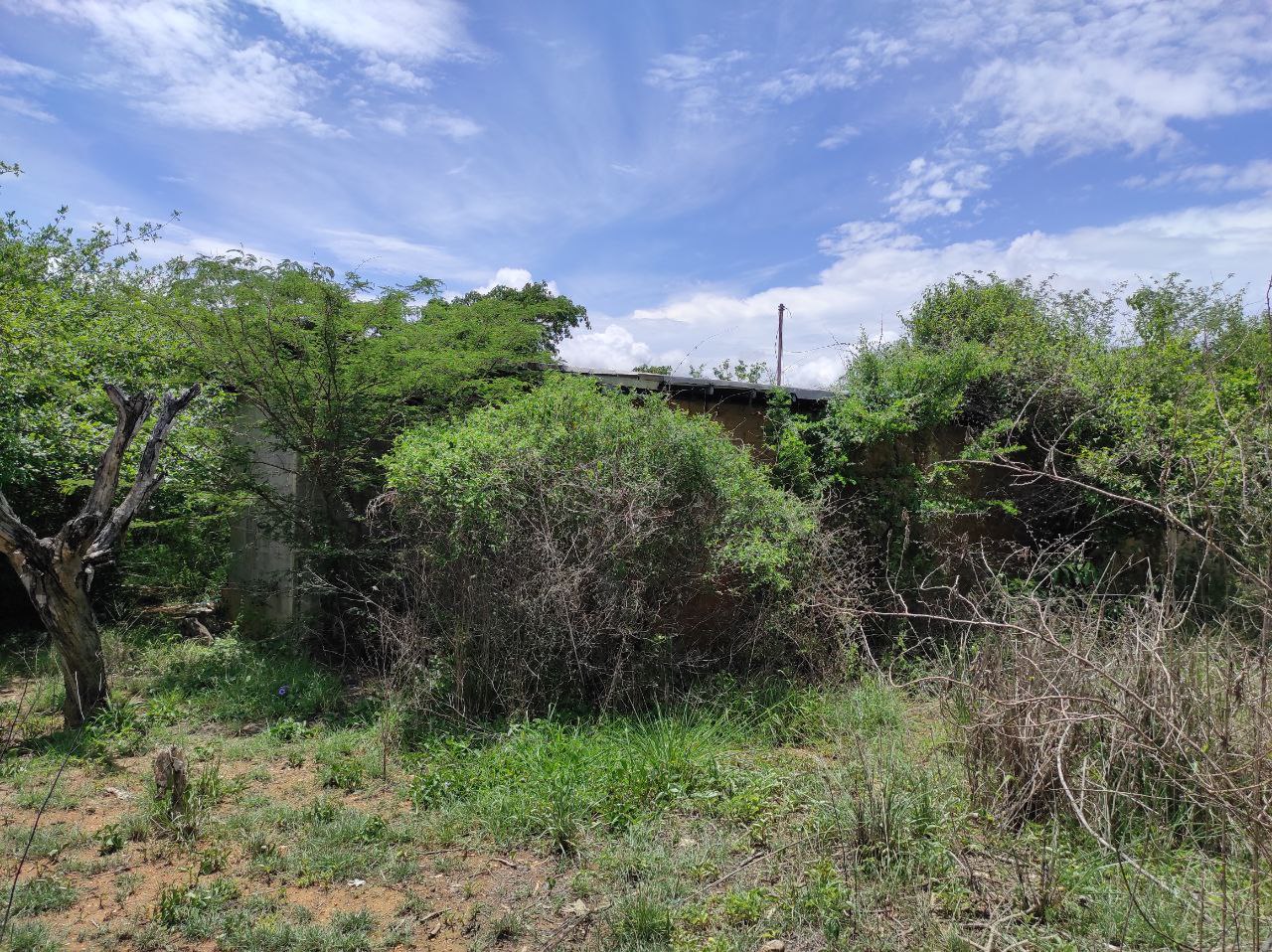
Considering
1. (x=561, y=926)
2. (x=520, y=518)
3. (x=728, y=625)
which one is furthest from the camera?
(x=728, y=625)

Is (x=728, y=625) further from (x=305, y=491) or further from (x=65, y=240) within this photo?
(x=65, y=240)

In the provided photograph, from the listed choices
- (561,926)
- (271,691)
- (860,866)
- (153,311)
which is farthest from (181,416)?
(860,866)

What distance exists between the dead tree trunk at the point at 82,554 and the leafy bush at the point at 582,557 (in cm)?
185

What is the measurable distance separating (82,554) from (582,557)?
12.2ft

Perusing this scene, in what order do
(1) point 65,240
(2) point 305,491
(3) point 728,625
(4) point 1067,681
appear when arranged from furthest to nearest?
(1) point 65,240 < (2) point 305,491 < (3) point 728,625 < (4) point 1067,681

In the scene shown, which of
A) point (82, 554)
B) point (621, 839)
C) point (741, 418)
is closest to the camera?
point (621, 839)

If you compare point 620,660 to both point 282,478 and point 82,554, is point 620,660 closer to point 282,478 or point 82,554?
point 82,554

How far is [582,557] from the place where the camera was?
6332mm

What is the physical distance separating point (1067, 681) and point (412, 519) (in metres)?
4.70

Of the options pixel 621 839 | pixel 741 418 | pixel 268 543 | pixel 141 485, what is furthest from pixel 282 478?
pixel 621 839

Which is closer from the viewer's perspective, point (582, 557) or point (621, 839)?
point (621, 839)

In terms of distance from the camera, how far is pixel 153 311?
25.3 feet

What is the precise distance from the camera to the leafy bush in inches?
244

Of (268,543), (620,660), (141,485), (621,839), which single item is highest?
(141,485)
